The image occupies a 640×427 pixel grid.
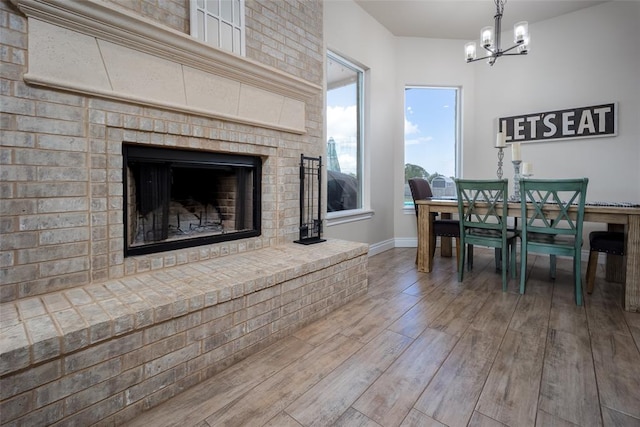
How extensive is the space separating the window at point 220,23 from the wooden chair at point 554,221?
2.42 meters

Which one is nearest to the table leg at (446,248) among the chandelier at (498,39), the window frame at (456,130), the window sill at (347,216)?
the window frame at (456,130)

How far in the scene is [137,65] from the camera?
169 centimetres

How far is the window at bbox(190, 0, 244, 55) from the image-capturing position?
195cm

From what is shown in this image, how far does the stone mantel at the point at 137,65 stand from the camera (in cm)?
142

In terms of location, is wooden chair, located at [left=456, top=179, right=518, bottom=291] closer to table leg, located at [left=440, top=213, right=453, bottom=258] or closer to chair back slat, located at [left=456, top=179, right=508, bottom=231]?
chair back slat, located at [left=456, top=179, right=508, bottom=231]

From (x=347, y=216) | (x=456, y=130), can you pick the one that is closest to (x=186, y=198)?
(x=347, y=216)

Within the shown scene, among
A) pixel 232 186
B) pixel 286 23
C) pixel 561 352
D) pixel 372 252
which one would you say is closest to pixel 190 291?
pixel 232 186

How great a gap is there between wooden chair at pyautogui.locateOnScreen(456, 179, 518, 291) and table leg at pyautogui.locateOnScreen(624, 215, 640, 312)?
76 centimetres

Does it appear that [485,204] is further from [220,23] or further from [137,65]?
[137,65]

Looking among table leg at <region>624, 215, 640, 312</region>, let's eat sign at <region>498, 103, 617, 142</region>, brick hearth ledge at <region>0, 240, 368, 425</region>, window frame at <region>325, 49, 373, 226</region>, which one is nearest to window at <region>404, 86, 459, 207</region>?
let's eat sign at <region>498, 103, 617, 142</region>

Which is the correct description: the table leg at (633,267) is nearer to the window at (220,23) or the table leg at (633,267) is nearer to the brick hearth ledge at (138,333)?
the brick hearth ledge at (138,333)

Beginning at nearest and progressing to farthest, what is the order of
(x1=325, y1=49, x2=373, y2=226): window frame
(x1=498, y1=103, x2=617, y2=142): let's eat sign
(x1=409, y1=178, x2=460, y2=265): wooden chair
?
(x1=409, y1=178, x2=460, y2=265): wooden chair
(x1=498, y1=103, x2=617, y2=142): let's eat sign
(x1=325, y1=49, x2=373, y2=226): window frame

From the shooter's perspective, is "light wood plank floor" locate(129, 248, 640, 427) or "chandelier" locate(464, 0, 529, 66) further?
"chandelier" locate(464, 0, 529, 66)

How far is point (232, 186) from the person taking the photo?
246 cm
